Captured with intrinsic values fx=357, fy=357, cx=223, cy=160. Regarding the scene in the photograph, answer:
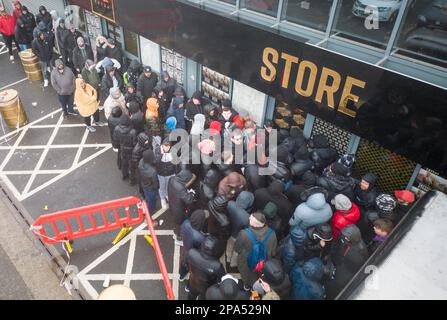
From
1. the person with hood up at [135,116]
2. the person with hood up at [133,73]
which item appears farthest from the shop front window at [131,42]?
the person with hood up at [135,116]

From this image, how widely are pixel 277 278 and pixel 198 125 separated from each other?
4.26 metres

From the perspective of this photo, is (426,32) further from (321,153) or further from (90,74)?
(90,74)

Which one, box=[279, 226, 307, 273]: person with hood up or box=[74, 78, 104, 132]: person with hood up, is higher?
box=[279, 226, 307, 273]: person with hood up

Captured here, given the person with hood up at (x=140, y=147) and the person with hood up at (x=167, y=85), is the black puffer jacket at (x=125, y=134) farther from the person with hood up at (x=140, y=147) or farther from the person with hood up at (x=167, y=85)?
the person with hood up at (x=167, y=85)

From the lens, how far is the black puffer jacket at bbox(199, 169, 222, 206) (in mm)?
6301

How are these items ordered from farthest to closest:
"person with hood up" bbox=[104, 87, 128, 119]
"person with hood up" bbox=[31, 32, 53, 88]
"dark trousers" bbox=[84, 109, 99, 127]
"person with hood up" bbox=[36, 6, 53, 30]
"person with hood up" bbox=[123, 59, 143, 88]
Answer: "person with hood up" bbox=[36, 6, 53, 30] < "person with hood up" bbox=[31, 32, 53, 88] < "person with hood up" bbox=[123, 59, 143, 88] < "dark trousers" bbox=[84, 109, 99, 127] < "person with hood up" bbox=[104, 87, 128, 119]

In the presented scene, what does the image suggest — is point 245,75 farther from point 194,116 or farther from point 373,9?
point 373,9

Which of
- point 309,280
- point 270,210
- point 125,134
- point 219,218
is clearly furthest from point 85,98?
point 309,280

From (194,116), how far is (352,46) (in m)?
4.00

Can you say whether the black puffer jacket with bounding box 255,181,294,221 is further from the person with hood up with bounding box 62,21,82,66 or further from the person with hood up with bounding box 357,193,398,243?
the person with hood up with bounding box 62,21,82,66

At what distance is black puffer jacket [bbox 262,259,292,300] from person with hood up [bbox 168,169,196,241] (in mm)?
2064

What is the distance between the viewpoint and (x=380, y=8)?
18.5ft

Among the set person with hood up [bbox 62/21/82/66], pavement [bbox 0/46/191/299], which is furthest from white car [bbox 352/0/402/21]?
person with hood up [bbox 62/21/82/66]
